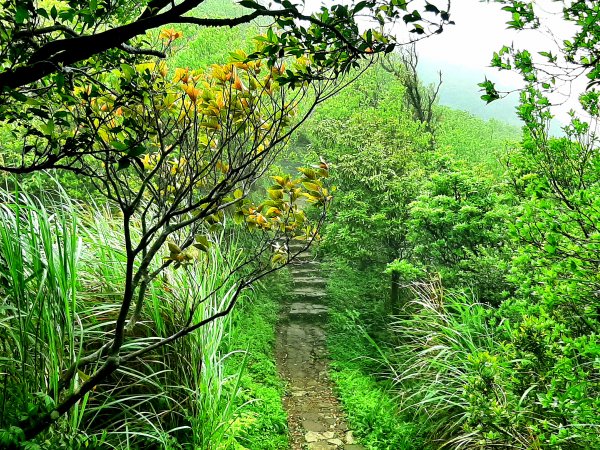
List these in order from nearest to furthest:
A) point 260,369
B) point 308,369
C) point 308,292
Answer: point 260,369 < point 308,369 < point 308,292

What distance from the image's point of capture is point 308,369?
674 centimetres

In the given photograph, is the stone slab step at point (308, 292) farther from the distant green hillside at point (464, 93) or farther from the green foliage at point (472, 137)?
the distant green hillside at point (464, 93)

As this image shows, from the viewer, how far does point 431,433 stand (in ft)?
13.9

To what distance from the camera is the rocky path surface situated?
4852 mm

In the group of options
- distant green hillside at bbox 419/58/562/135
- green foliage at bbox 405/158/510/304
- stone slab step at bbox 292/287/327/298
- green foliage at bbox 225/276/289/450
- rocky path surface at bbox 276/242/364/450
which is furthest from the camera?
distant green hillside at bbox 419/58/562/135

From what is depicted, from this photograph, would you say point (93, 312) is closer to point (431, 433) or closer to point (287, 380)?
point (431, 433)

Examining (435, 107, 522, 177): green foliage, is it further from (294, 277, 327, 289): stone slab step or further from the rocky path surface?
the rocky path surface

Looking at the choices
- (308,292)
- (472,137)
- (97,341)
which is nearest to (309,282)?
(308,292)

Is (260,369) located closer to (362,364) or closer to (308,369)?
(308,369)

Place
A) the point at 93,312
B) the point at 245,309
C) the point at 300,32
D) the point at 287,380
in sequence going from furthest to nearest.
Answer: the point at 245,309
the point at 287,380
the point at 93,312
the point at 300,32

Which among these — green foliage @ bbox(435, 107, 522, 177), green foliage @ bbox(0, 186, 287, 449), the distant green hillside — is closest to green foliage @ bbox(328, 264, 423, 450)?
green foliage @ bbox(0, 186, 287, 449)

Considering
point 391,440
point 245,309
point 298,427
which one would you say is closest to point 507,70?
point 391,440

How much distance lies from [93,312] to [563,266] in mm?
2976

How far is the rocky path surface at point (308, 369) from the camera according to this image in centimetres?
485
